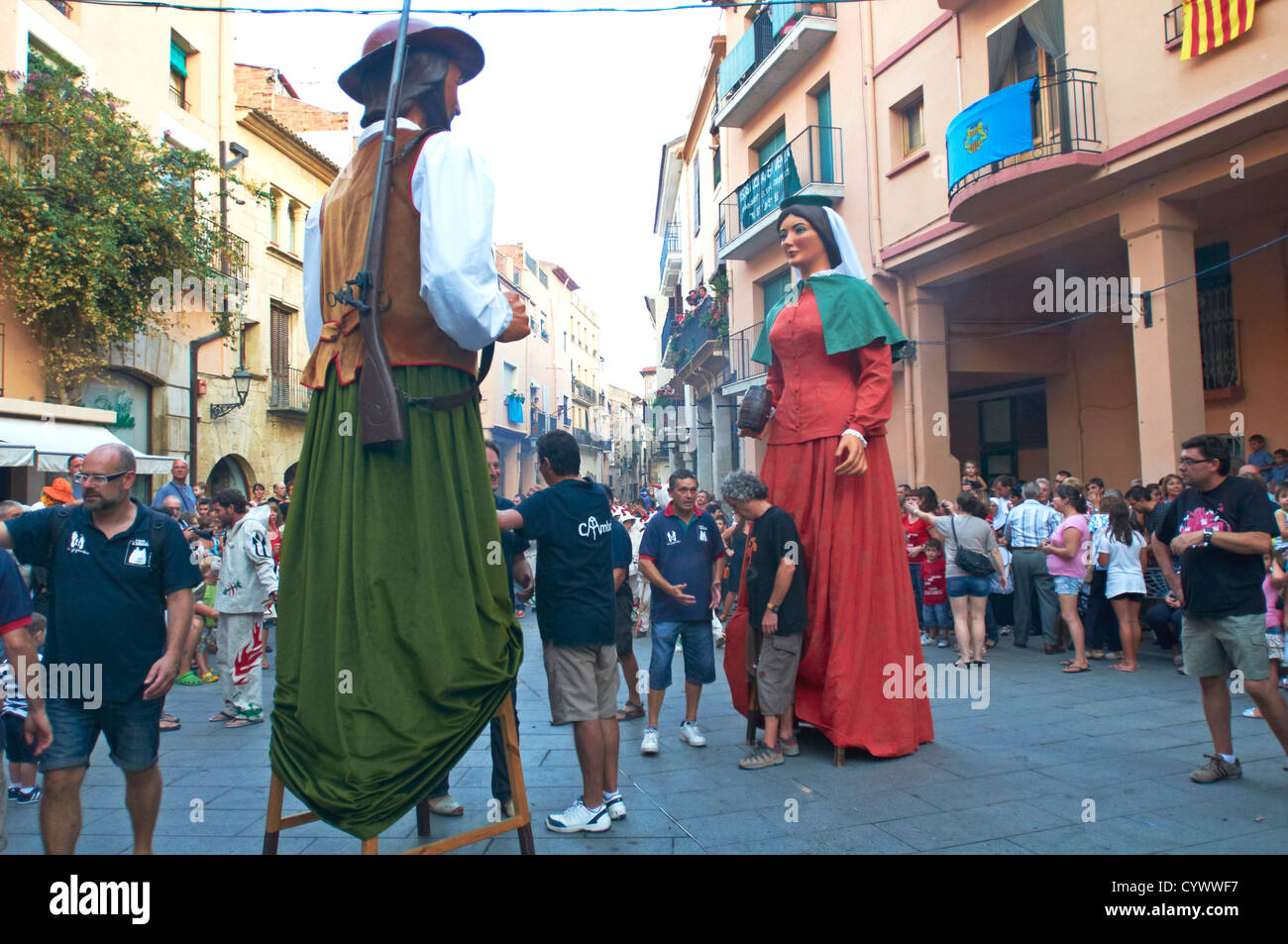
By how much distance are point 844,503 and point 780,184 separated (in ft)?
42.5

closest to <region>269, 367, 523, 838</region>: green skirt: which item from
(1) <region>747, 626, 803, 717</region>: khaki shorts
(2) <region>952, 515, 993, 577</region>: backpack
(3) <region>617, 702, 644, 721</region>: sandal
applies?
(1) <region>747, 626, 803, 717</region>: khaki shorts

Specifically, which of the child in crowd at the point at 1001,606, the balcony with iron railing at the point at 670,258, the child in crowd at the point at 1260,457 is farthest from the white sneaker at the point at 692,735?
the balcony with iron railing at the point at 670,258

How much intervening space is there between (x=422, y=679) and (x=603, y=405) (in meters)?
61.8

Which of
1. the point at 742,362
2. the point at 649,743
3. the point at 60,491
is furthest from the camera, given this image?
the point at 742,362

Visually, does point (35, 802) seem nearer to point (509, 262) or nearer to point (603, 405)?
point (509, 262)

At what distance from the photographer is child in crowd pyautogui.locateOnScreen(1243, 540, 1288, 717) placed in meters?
6.40

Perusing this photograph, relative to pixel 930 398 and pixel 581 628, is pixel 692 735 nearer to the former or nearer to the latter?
pixel 581 628

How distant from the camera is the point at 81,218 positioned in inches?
516

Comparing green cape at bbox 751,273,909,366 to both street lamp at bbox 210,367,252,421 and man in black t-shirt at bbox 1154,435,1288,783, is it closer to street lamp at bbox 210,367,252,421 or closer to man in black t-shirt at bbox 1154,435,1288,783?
man in black t-shirt at bbox 1154,435,1288,783

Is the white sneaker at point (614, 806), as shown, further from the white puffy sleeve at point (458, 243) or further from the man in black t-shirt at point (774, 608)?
the white puffy sleeve at point (458, 243)

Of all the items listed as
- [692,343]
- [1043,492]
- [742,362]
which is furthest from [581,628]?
[692,343]

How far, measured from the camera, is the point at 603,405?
64.1 metres

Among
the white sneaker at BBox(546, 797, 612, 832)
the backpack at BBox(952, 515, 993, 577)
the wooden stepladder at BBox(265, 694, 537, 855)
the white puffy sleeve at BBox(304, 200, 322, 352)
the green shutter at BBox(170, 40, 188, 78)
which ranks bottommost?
the white sneaker at BBox(546, 797, 612, 832)

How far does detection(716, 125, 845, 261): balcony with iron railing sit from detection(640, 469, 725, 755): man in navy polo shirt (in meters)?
9.77
